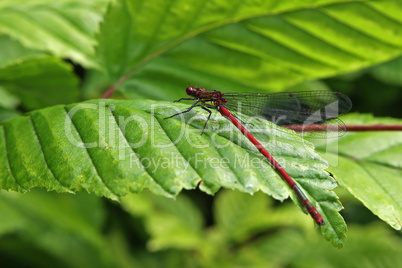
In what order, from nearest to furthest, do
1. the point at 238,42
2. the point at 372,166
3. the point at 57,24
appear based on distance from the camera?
the point at 372,166
the point at 238,42
the point at 57,24

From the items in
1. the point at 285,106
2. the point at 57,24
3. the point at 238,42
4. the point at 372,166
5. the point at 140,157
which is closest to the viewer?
the point at 140,157

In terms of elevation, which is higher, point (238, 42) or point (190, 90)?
point (238, 42)

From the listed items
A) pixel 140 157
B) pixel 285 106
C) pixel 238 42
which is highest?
pixel 238 42

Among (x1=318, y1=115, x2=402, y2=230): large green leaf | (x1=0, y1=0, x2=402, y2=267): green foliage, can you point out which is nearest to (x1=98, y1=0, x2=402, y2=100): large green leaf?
(x1=0, y1=0, x2=402, y2=267): green foliage

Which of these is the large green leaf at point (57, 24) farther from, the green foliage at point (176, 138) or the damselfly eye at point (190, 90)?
the damselfly eye at point (190, 90)

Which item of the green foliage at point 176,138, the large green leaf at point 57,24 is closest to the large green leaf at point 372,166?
the green foliage at point 176,138

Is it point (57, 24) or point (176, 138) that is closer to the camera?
point (176, 138)

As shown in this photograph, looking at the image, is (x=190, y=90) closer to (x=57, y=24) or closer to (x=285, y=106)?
(x=285, y=106)

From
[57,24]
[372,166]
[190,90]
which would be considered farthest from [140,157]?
[57,24]
